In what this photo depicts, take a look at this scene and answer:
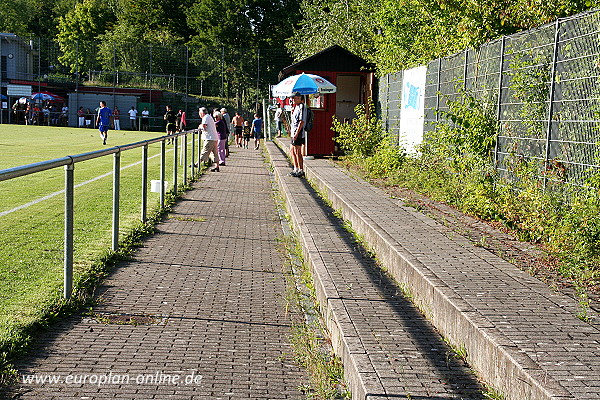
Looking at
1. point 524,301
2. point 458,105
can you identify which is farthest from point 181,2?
point 524,301

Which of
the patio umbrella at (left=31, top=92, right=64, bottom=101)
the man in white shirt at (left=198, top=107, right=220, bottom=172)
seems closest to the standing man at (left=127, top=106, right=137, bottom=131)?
the patio umbrella at (left=31, top=92, right=64, bottom=101)

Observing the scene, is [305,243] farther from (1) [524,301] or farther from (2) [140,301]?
(1) [524,301]

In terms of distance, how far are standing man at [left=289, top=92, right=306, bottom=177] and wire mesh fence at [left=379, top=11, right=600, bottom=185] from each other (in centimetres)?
580

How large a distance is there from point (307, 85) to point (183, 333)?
15.8m

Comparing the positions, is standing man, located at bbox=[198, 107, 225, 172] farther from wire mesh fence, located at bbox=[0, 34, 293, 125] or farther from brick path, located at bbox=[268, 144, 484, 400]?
wire mesh fence, located at bbox=[0, 34, 293, 125]

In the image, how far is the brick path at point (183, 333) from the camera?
429cm

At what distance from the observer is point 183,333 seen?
5289 mm

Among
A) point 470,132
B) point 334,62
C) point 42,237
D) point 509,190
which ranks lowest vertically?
point 42,237

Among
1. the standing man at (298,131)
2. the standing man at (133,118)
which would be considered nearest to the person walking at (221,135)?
the standing man at (298,131)

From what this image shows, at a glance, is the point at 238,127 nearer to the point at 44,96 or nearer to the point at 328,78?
the point at 328,78

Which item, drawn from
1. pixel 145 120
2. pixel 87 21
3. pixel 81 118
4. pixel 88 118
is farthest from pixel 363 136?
pixel 87 21

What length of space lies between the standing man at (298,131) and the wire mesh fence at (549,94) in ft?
19.0

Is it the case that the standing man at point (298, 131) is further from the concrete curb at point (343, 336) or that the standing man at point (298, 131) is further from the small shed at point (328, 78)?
the concrete curb at point (343, 336)

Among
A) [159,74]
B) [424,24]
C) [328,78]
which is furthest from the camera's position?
[159,74]
